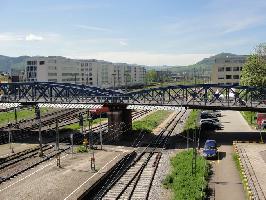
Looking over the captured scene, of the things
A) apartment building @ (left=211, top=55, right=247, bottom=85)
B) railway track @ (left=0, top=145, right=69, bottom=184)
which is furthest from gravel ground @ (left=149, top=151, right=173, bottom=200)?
apartment building @ (left=211, top=55, right=247, bottom=85)

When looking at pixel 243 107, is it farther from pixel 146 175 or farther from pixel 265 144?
pixel 146 175

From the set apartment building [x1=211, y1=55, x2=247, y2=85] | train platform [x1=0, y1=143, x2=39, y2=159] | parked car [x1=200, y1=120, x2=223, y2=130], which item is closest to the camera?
train platform [x1=0, y1=143, x2=39, y2=159]

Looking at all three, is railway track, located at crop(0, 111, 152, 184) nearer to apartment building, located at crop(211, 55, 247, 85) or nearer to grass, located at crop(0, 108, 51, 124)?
grass, located at crop(0, 108, 51, 124)

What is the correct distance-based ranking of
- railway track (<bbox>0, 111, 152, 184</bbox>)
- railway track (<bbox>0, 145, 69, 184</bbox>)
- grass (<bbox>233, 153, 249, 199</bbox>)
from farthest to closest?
railway track (<bbox>0, 111, 152, 184</bbox>), railway track (<bbox>0, 145, 69, 184</bbox>), grass (<bbox>233, 153, 249, 199</bbox>)

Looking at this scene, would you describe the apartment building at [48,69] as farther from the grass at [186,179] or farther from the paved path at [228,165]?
the grass at [186,179]

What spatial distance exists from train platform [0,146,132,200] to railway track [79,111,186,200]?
947 mm

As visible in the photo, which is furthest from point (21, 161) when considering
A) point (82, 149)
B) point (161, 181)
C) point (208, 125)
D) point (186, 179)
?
point (208, 125)

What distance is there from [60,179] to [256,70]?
6764 centimetres

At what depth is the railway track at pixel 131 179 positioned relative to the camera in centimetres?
3569

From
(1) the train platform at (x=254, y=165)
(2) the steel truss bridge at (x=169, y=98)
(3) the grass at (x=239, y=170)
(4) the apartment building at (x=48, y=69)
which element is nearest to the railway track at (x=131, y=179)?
(3) the grass at (x=239, y=170)

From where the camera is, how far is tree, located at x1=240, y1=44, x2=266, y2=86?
91.0 meters

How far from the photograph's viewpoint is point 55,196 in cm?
3459

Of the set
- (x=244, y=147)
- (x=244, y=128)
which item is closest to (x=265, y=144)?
(x=244, y=147)

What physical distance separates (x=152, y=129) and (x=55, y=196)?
4115 centimetres
